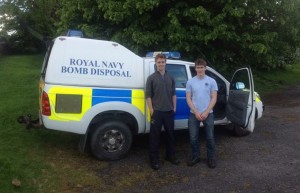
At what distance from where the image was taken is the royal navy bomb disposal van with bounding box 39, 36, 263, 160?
6594 mm

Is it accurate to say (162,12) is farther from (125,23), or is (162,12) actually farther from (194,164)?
(194,164)

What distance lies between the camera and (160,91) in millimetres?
6555

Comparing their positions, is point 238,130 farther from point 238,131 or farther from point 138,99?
point 138,99

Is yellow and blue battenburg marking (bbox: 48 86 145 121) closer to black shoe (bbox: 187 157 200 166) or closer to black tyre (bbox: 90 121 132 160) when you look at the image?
black tyre (bbox: 90 121 132 160)

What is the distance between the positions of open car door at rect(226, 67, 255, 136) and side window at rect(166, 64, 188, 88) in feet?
3.44

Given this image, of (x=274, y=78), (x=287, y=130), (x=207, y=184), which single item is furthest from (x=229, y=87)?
(x=274, y=78)

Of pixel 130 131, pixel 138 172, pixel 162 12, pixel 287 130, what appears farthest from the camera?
pixel 162 12

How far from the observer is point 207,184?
603 cm

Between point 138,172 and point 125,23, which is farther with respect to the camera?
point 125,23

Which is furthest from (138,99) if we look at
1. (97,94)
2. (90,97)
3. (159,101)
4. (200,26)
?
(200,26)

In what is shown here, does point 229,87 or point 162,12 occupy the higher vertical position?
point 162,12

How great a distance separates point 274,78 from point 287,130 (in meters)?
14.9

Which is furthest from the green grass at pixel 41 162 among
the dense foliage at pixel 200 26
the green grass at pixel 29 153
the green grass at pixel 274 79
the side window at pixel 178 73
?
the green grass at pixel 274 79

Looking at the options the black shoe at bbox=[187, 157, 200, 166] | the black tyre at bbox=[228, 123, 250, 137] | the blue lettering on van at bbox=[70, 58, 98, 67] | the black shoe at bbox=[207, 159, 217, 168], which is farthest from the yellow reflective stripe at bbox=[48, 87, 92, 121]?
the black tyre at bbox=[228, 123, 250, 137]
